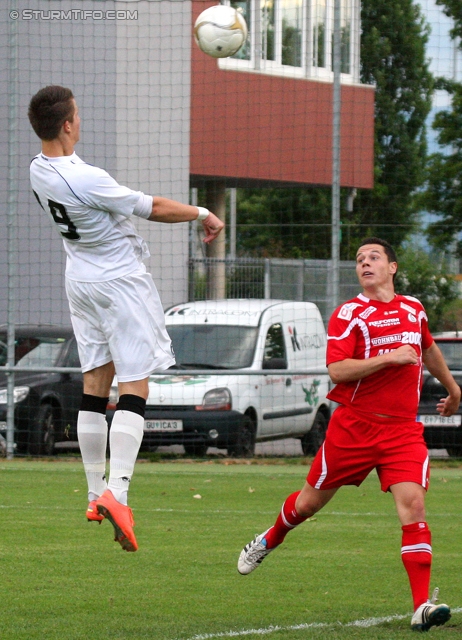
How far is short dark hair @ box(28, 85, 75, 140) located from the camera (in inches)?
215

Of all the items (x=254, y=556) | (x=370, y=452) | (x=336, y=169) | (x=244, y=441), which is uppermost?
(x=336, y=169)

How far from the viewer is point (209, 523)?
8789mm

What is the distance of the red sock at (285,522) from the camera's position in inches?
244

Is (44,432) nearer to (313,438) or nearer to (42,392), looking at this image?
(42,392)

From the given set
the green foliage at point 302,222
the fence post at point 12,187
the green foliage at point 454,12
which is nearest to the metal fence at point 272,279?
the green foliage at point 302,222

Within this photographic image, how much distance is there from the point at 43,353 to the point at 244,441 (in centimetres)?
256

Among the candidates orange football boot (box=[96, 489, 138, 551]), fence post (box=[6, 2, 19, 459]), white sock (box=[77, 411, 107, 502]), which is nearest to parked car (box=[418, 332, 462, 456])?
fence post (box=[6, 2, 19, 459])

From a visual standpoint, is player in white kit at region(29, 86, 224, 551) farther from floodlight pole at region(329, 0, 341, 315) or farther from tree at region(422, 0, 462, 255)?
tree at region(422, 0, 462, 255)

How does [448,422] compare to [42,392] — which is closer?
[42,392]

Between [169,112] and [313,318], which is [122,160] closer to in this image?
[169,112]

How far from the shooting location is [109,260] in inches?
221

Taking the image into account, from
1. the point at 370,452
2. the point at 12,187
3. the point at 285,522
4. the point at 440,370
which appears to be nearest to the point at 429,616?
the point at 370,452

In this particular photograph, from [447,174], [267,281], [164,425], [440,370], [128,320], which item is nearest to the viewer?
[128,320]

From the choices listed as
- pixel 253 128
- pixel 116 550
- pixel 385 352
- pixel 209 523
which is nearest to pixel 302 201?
pixel 253 128
